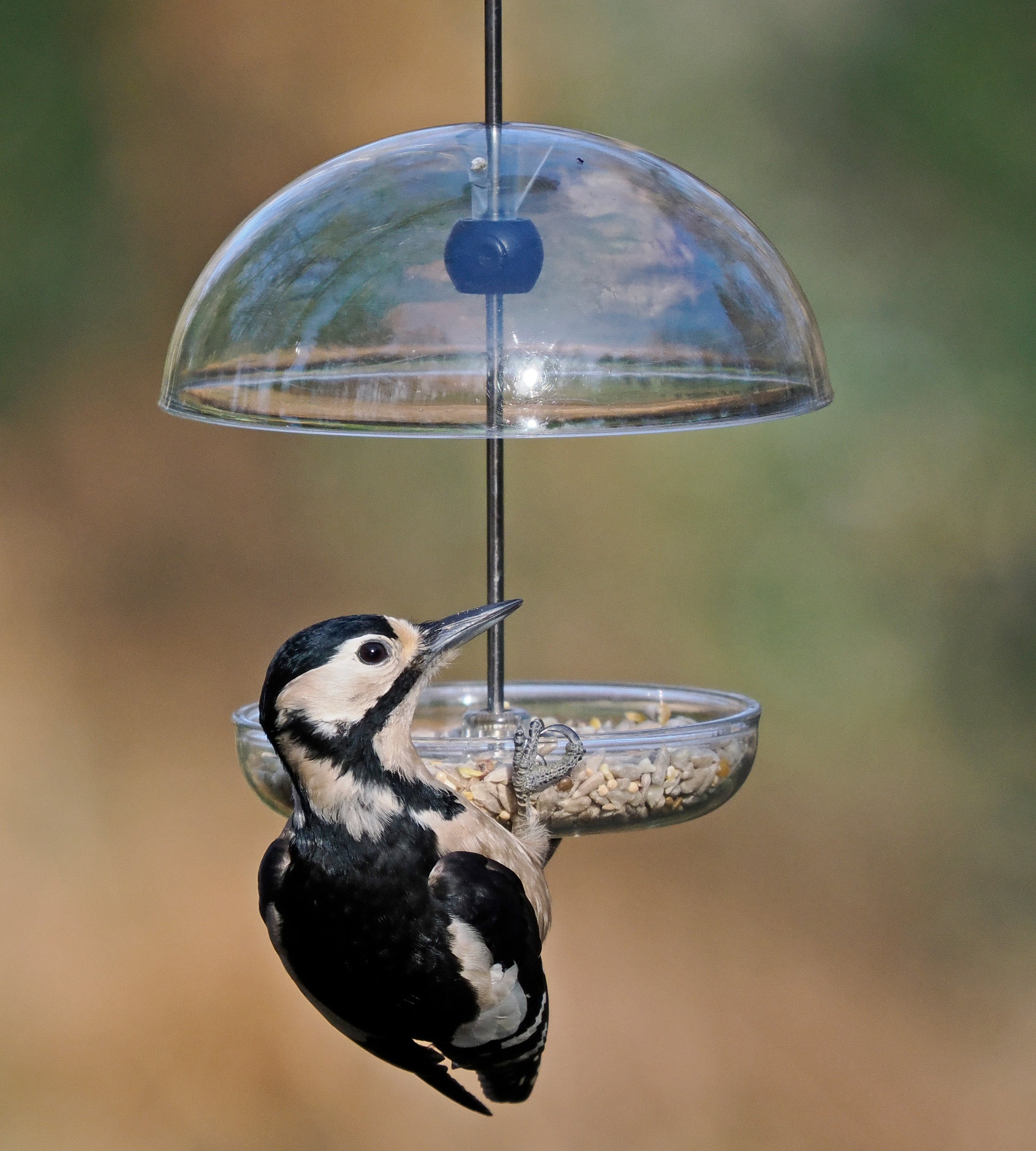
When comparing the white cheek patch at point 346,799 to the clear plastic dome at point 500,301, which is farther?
the white cheek patch at point 346,799

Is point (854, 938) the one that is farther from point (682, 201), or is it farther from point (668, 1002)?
point (682, 201)

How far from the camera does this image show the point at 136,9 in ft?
14.8

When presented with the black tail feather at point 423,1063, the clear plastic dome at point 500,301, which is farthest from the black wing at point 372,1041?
the clear plastic dome at point 500,301

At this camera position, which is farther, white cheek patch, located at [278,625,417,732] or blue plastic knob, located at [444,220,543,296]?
white cheek patch, located at [278,625,417,732]

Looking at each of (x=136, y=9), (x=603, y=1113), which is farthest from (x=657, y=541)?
(x=136, y=9)

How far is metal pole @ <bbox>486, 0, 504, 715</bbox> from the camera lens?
153cm

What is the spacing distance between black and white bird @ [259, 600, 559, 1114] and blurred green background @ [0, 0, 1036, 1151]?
8.64ft

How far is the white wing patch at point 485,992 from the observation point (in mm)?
1771

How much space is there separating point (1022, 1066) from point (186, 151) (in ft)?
12.2

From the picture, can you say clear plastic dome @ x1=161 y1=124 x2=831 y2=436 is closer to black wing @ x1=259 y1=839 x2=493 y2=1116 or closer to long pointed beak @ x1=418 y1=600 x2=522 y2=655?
long pointed beak @ x1=418 y1=600 x2=522 y2=655

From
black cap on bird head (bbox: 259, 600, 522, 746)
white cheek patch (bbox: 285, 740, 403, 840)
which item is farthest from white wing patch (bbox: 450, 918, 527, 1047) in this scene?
black cap on bird head (bbox: 259, 600, 522, 746)

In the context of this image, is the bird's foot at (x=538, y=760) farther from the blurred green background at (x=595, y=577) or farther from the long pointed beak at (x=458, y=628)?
the blurred green background at (x=595, y=577)

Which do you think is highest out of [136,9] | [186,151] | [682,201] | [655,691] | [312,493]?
[136,9]

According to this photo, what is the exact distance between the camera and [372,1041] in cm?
189
